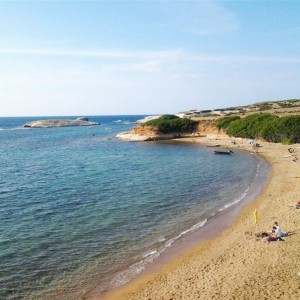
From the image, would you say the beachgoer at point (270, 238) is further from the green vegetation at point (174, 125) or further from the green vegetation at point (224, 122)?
the green vegetation at point (174, 125)

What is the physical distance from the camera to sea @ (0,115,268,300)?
19531mm

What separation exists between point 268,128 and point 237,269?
6494 cm

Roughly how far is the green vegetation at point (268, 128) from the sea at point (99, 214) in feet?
73.9

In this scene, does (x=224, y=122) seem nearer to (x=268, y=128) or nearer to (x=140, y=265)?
(x=268, y=128)

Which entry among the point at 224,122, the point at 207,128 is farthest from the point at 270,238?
the point at 207,128

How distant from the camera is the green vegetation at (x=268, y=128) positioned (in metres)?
75.7

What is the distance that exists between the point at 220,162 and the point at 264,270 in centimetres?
3955

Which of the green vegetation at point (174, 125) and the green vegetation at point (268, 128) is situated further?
the green vegetation at point (174, 125)

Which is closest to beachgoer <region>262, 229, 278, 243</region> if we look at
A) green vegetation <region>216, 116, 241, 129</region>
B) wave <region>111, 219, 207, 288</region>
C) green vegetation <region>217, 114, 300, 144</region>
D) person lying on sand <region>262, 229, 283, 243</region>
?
person lying on sand <region>262, 229, 283, 243</region>

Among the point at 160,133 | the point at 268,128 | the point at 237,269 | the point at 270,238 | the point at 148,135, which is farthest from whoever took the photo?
the point at 160,133

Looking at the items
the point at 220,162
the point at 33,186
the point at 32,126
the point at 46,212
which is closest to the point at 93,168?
the point at 33,186

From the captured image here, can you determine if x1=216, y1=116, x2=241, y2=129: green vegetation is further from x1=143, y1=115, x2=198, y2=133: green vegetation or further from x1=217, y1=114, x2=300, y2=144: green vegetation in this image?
x1=143, y1=115, x2=198, y2=133: green vegetation

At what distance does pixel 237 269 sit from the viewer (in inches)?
753

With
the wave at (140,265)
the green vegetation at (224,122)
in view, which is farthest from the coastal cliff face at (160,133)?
the wave at (140,265)
